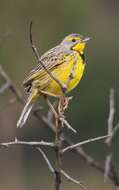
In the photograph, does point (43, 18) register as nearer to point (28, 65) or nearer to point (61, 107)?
point (28, 65)

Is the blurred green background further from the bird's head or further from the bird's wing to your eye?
the bird's wing

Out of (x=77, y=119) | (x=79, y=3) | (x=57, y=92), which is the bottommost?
(x=77, y=119)

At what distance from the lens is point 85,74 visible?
21.6 metres

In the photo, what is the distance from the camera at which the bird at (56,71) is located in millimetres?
6090

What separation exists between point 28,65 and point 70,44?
483 inches

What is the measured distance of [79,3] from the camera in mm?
22297

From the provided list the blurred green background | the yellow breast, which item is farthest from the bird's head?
the blurred green background

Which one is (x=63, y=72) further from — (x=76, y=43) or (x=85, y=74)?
(x=85, y=74)

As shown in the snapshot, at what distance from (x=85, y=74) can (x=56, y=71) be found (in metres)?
15.4

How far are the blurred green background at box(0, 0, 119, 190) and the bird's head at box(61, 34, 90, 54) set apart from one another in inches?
367

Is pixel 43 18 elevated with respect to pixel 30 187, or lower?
elevated

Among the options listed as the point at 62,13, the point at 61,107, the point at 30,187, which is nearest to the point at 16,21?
the point at 62,13

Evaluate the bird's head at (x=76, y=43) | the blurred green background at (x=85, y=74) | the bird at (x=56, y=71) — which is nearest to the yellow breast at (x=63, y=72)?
the bird at (x=56, y=71)

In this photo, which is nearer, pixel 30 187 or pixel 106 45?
pixel 30 187
